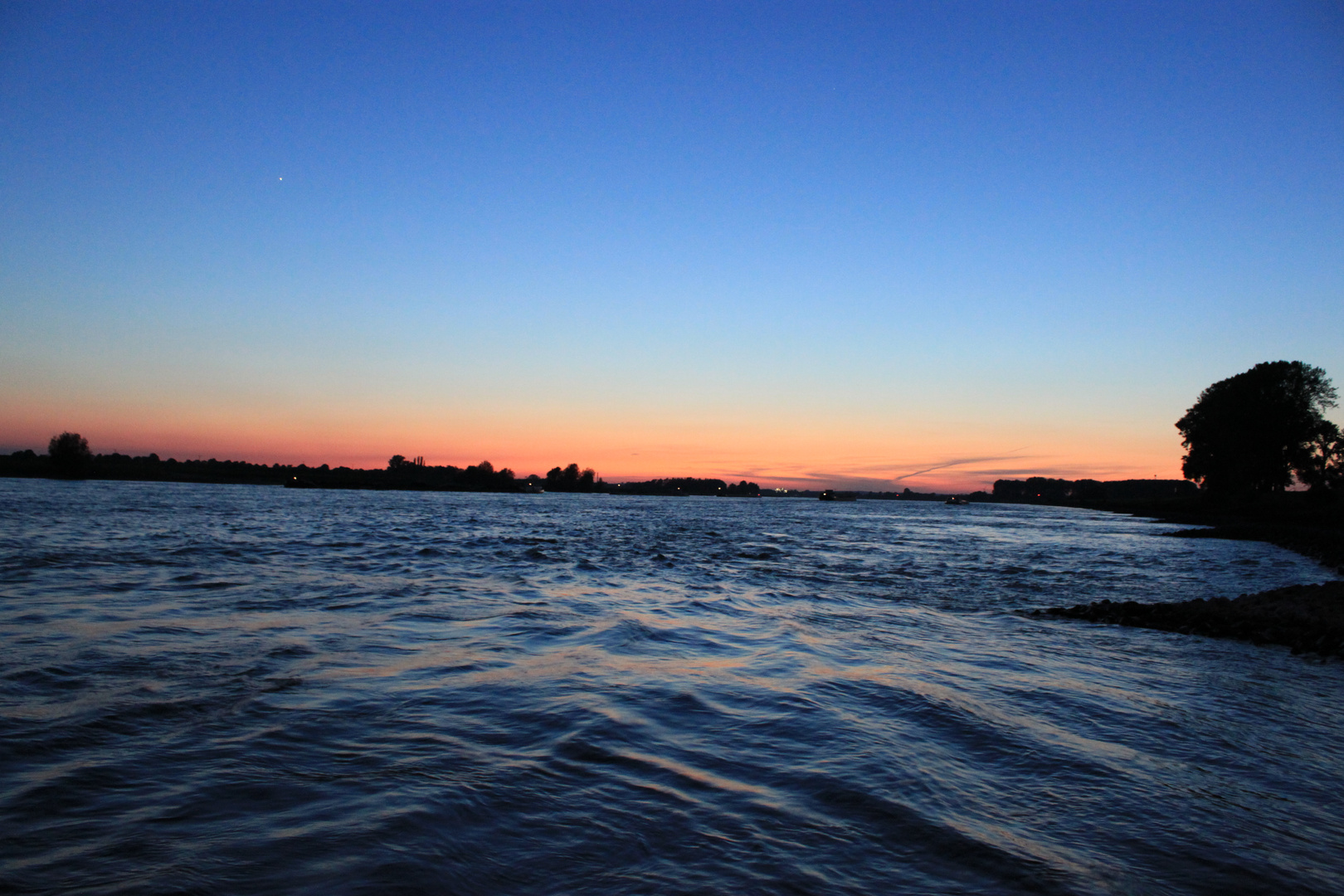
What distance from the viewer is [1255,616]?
43.7 ft

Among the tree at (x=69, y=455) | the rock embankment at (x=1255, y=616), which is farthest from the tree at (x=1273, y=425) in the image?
the tree at (x=69, y=455)

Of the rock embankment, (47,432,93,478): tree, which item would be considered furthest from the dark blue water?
A: (47,432,93,478): tree

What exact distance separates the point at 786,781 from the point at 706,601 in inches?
414

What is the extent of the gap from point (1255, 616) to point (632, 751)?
1398cm

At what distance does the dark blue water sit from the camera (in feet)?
12.7

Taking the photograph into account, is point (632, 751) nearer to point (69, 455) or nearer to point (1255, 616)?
point (1255, 616)

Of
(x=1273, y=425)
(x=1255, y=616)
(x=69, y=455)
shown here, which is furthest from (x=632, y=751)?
(x=69, y=455)

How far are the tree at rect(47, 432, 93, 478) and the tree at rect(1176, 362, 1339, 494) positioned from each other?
18697 cm

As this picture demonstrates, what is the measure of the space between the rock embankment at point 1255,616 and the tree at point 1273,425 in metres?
65.8

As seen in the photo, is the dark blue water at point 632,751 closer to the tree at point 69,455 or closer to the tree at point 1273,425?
the tree at point 1273,425

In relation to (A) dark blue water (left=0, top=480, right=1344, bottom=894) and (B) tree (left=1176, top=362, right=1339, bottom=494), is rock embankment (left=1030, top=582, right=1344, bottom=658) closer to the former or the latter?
(A) dark blue water (left=0, top=480, right=1344, bottom=894)

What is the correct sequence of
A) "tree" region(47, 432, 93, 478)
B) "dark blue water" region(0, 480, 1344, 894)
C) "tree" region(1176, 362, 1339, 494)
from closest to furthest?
"dark blue water" region(0, 480, 1344, 894)
"tree" region(1176, 362, 1339, 494)
"tree" region(47, 432, 93, 478)

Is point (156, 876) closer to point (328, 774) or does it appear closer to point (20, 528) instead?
point (328, 774)

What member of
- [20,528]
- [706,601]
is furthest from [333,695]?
[20,528]
